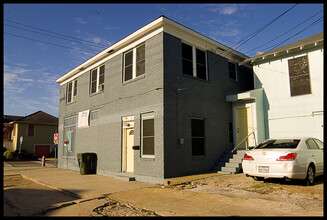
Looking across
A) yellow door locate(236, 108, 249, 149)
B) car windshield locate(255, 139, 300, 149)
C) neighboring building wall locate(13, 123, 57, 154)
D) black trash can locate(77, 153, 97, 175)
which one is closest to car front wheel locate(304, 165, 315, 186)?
car windshield locate(255, 139, 300, 149)

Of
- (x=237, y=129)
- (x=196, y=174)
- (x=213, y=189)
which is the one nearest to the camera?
(x=213, y=189)

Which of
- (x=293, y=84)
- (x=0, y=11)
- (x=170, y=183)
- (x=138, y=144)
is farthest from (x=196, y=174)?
(x=0, y=11)

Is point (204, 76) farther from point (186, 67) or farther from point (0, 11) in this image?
point (0, 11)

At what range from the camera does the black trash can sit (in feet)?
44.9

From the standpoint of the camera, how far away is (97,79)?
49.7ft

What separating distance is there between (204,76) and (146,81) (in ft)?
10.2

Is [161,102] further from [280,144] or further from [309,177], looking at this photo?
[309,177]

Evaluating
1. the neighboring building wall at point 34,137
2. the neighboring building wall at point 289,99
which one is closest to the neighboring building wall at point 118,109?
the neighboring building wall at point 289,99

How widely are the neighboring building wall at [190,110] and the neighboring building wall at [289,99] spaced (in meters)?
2.09

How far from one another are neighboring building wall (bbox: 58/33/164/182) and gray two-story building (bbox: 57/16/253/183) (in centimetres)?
4

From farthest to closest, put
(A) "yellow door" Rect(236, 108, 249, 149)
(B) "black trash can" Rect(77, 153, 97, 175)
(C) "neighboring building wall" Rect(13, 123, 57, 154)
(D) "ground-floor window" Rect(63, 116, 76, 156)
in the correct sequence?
(C) "neighboring building wall" Rect(13, 123, 57, 154), (D) "ground-floor window" Rect(63, 116, 76, 156), (B) "black trash can" Rect(77, 153, 97, 175), (A) "yellow door" Rect(236, 108, 249, 149)

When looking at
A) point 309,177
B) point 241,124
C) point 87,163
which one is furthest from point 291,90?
point 87,163

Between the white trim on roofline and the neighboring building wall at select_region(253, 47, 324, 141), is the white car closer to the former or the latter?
the neighboring building wall at select_region(253, 47, 324, 141)

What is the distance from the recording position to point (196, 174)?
11.0 m
